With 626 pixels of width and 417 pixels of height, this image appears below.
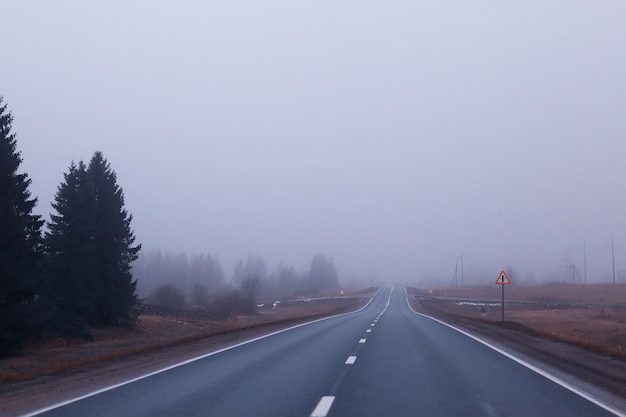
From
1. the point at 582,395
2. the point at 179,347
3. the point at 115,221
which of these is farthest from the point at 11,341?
the point at 115,221

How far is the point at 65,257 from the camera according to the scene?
4231 cm

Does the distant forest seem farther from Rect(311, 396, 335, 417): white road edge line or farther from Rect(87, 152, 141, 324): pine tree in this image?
Rect(311, 396, 335, 417): white road edge line

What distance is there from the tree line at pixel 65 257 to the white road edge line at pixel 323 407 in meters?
16.6

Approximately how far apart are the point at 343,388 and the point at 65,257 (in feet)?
102

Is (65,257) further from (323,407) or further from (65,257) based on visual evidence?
(323,407)

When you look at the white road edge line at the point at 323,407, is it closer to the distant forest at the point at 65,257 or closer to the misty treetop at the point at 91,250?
the distant forest at the point at 65,257

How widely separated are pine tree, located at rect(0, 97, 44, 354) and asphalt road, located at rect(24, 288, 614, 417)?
8.27m

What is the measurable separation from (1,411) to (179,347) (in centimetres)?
1448

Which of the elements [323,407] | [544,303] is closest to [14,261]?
[323,407]

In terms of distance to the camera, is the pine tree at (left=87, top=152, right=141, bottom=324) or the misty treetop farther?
the pine tree at (left=87, top=152, right=141, bottom=324)

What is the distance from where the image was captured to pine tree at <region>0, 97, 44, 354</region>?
2673 centimetres

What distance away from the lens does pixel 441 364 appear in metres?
19.3

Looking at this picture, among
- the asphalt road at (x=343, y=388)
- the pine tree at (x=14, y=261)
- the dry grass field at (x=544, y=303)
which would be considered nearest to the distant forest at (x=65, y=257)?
the pine tree at (x=14, y=261)

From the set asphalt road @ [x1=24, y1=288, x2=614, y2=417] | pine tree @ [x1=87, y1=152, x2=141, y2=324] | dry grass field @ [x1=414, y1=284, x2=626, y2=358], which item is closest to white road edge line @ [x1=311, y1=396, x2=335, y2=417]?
asphalt road @ [x1=24, y1=288, x2=614, y2=417]
